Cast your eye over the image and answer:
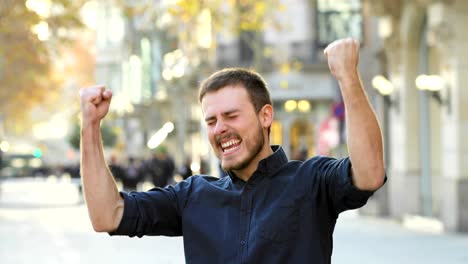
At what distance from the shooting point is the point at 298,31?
54.9 meters

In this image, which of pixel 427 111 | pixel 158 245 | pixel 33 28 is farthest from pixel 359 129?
pixel 33 28

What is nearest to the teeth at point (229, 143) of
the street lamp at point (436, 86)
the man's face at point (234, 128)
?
the man's face at point (234, 128)

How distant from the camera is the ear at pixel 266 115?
461 centimetres

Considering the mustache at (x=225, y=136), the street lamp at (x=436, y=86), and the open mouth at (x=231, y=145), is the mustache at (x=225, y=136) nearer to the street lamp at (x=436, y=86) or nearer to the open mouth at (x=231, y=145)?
the open mouth at (x=231, y=145)

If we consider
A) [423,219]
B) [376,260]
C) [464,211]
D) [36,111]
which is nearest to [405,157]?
[423,219]

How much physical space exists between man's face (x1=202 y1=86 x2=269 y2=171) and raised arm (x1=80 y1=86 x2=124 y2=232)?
37 centimetres

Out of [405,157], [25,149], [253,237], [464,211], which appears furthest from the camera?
[25,149]

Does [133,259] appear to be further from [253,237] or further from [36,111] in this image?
[36,111]

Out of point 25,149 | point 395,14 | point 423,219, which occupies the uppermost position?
point 395,14

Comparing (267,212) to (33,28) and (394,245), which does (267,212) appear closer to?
(394,245)

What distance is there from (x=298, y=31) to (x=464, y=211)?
3272 centimetres

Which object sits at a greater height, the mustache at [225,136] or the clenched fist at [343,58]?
the clenched fist at [343,58]

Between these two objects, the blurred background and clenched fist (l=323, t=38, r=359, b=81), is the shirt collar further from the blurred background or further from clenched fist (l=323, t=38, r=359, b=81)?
the blurred background

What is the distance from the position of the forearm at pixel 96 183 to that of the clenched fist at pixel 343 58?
867 millimetres
